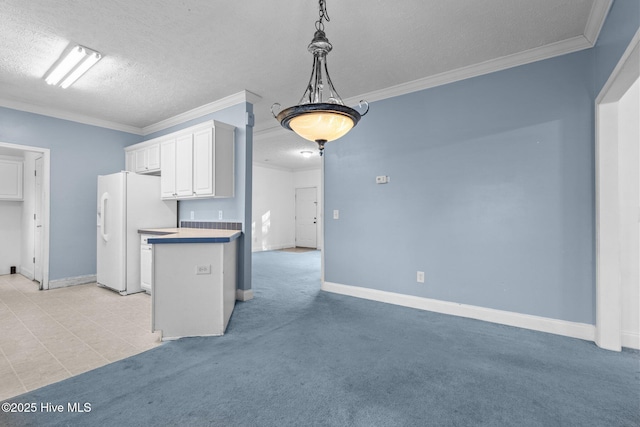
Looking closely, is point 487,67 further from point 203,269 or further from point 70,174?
point 70,174

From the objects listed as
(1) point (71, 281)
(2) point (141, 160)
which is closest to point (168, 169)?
(2) point (141, 160)

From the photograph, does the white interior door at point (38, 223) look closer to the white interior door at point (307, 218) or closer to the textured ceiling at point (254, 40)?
the textured ceiling at point (254, 40)

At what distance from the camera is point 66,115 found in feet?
15.2

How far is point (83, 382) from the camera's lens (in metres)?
2.01

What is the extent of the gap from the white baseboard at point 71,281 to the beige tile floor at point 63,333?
136 millimetres

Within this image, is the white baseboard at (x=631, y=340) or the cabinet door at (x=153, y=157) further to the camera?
the cabinet door at (x=153, y=157)

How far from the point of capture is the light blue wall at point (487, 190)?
2717 mm

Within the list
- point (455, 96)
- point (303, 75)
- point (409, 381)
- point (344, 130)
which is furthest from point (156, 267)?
point (455, 96)

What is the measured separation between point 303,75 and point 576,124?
2701mm

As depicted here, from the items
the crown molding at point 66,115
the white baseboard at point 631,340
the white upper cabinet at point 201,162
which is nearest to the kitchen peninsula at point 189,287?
the white upper cabinet at point 201,162

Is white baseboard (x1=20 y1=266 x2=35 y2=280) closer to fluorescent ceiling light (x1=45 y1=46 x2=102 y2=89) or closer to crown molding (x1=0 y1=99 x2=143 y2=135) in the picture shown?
crown molding (x1=0 y1=99 x2=143 y2=135)

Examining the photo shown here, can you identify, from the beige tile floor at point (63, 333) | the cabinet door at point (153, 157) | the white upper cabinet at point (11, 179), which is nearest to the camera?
the beige tile floor at point (63, 333)

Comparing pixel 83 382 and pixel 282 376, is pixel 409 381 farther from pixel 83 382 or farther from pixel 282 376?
pixel 83 382

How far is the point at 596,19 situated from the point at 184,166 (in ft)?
14.9
